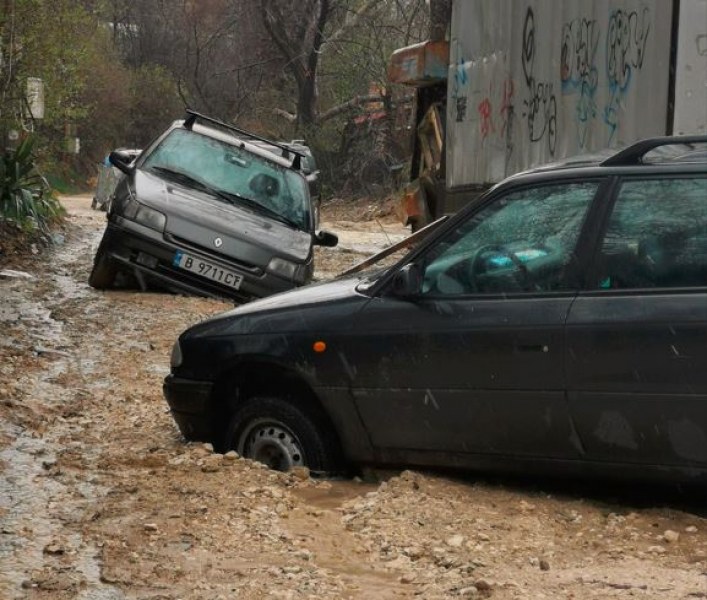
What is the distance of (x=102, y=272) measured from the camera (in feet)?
42.4

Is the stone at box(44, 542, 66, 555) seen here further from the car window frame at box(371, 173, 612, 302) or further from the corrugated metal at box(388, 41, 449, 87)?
the corrugated metal at box(388, 41, 449, 87)

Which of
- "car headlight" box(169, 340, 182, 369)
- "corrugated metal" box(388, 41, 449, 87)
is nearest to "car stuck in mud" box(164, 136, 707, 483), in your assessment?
"car headlight" box(169, 340, 182, 369)

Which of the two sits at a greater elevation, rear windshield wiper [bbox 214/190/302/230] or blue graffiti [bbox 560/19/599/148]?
blue graffiti [bbox 560/19/599/148]

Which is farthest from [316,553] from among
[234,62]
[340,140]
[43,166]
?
[234,62]

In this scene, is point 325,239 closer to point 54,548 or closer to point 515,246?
point 515,246

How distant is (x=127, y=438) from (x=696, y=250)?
132 inches

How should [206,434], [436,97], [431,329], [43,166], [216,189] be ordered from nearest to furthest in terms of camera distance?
[431,329]
[206,434]
[216,189]
[436,97]
[43,166]

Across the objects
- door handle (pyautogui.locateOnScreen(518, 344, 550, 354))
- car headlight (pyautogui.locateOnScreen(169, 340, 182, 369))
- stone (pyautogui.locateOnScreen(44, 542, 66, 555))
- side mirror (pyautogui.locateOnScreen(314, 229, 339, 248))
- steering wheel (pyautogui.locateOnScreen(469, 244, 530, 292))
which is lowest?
stone (pyautogui.locateOnScreen(44, 542, 66, 555))

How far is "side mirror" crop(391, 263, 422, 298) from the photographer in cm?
562

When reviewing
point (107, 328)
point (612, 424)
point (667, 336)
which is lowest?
point (107, 328)

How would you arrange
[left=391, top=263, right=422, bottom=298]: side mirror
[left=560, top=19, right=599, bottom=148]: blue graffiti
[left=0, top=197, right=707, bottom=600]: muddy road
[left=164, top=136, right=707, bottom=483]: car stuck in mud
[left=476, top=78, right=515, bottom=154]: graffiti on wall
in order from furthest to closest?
[left=476, top=78, right=515, bottom=154]: graffiti on wall
[left=560, top=19, right=599, bottom=148]: blue graffiti
[left=391, top=263, right=422, bottom=298]: side mirror
[left=164, top=136, right=707, bottom=483]: car stuck in mud
[left=0, top=197, right=707, bottom=600]: muddy road

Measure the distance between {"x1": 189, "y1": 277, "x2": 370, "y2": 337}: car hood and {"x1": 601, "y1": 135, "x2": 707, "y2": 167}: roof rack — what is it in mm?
1177

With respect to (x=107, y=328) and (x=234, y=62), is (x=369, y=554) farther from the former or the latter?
(x=234, y=62)

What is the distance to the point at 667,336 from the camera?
16.6 feet
